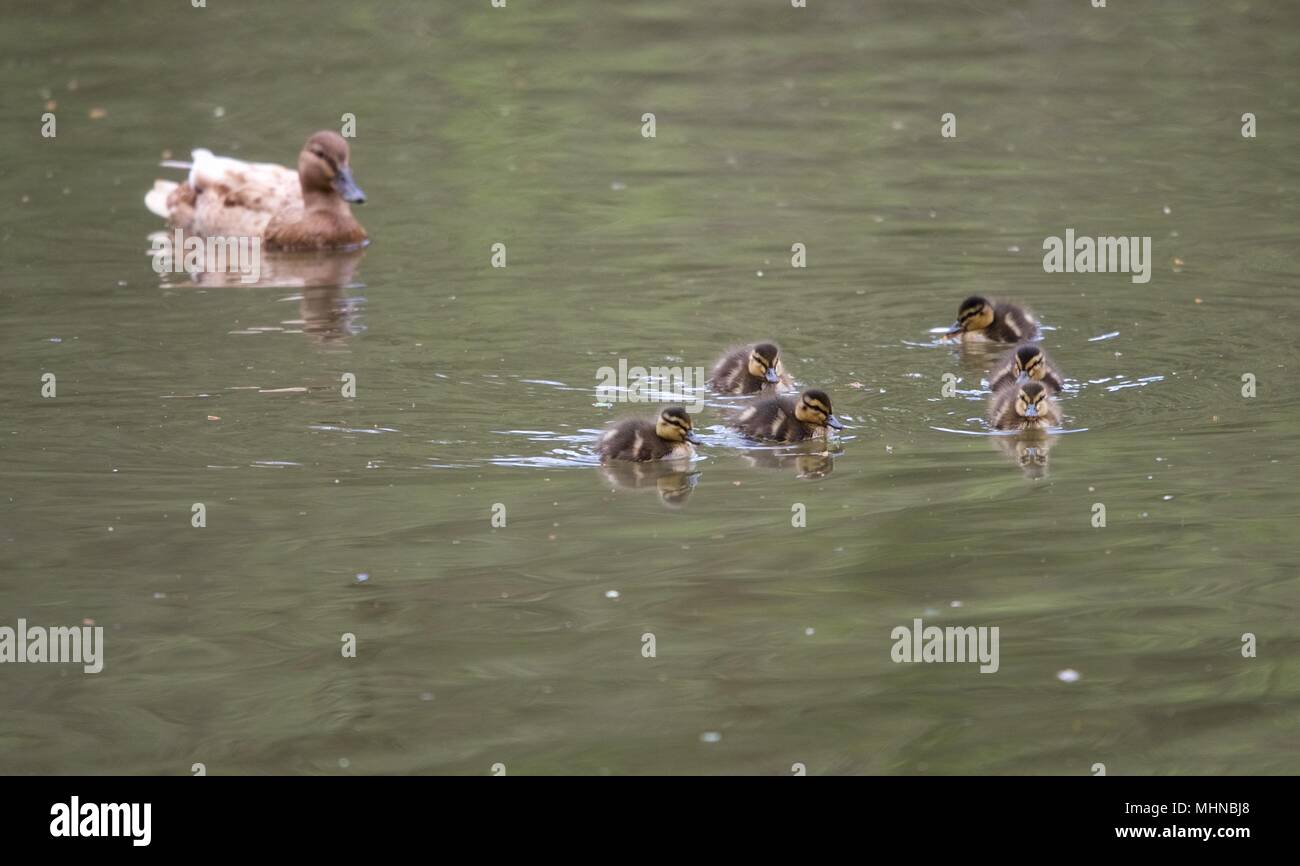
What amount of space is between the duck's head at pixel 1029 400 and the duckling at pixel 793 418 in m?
0.71

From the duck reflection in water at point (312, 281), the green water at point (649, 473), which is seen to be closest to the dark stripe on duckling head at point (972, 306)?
the green water at point (649, 473)

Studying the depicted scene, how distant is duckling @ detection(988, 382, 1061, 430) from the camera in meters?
7.71

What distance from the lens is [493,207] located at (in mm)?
12797

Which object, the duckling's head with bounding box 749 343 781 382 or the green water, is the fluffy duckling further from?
the duckling's head with bounding box 749 343 781 382

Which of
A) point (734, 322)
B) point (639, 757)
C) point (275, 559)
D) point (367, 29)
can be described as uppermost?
point (367, 29)

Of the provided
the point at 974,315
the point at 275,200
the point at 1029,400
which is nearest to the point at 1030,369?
the point at 1029,400

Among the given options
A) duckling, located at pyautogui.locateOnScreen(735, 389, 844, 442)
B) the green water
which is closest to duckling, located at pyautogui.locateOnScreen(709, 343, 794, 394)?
the green water

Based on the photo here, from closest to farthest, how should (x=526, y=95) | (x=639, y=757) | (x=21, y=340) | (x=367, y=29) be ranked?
(x=639, y=757) → (x=21, y=340) → (x=526, y=95) → (x=367, y=29)

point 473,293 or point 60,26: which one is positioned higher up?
point 60,26

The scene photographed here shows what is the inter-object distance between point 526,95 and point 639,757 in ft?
39.2

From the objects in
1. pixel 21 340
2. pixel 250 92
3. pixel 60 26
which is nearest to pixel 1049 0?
pixel 250 92

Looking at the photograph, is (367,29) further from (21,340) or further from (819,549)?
(819,549)

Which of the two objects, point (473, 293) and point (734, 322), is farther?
point (473, 293)

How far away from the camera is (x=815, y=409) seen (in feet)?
25.1
